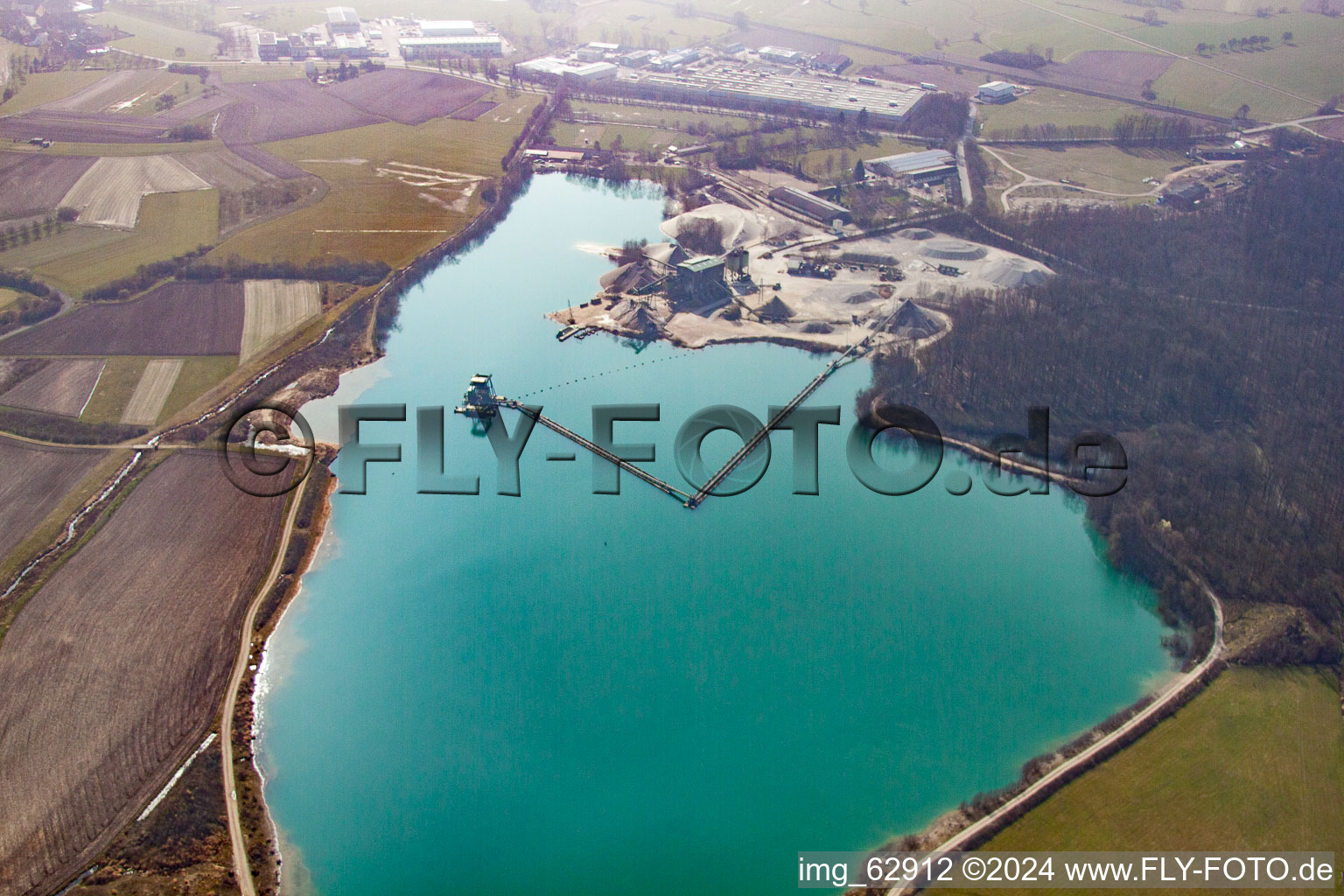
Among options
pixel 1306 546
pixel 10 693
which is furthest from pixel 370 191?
pixel 1306 546

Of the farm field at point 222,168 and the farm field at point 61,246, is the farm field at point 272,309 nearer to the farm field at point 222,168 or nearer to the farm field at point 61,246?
the farm field at point 61,246

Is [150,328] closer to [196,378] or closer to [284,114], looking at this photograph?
[196,378]

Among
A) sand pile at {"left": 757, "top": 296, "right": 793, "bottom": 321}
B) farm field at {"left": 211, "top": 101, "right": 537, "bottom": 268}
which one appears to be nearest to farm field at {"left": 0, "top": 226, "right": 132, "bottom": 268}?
farm field at {"left": 211, "top": 101, "right": 537, "bottom": 268}

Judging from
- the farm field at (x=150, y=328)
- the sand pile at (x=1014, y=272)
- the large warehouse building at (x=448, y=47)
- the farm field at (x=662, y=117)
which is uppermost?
the large warehouse building at (x=448, y=47)

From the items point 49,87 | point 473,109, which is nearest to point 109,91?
point 49,87

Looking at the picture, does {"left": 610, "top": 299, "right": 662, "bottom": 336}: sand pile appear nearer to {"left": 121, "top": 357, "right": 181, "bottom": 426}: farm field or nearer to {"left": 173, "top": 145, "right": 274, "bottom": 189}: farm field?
{"left": 121, "top": 357, "right": 181, "bottom": 426}: farm field

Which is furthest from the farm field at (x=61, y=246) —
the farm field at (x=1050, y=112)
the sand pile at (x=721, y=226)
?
the farm field at (x=1050, y=112)

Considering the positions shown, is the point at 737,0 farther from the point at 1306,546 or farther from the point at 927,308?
the point at 1306,546
